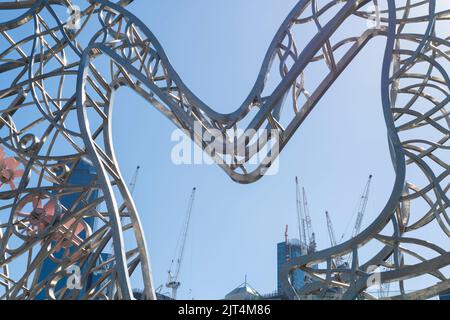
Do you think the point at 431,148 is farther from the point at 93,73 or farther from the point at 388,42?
the point at 93,73

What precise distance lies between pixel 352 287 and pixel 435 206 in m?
2.67

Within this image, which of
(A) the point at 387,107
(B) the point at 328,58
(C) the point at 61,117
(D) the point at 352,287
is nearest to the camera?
(D) the point at 352,287

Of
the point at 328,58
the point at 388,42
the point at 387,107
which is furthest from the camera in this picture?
the point at 328,58

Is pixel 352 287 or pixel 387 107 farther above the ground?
pixel 387 107

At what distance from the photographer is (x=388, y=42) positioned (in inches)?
534

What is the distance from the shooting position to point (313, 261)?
1170 cm
